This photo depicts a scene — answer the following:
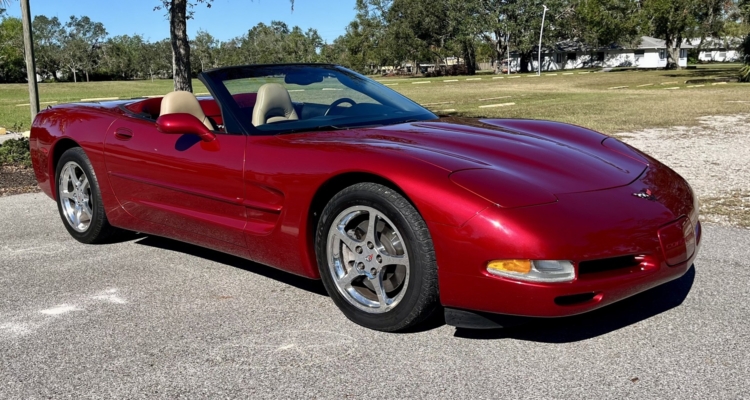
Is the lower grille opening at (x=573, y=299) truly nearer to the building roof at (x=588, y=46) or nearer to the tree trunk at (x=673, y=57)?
the tree trunk at (x=673, y=57)

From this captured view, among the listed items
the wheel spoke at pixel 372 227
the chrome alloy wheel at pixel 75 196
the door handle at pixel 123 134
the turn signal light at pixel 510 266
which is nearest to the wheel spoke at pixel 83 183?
the chrome alloy wheel at pixel 75 196

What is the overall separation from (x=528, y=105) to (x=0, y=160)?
13595 mm

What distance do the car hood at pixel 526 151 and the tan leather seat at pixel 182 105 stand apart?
1374 mm

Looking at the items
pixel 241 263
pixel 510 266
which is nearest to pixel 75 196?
pixel 241 263

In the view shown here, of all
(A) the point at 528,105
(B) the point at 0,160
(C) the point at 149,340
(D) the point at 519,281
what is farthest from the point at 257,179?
(A) the point at 528,105

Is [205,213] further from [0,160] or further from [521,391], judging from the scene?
[0,160]

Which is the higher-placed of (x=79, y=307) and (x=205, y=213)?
(x=205, y=213)

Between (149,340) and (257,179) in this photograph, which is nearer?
(149,340)

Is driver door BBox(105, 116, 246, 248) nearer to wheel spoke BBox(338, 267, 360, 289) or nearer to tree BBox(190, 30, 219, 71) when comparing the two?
wheel spoke BBox(338, 267, 360, 289)

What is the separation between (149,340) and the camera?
10.6 ft

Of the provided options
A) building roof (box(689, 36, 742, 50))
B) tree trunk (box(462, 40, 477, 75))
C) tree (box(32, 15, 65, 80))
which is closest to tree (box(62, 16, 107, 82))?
tree (box(32, 15, 65, 80))

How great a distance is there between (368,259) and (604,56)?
91.7 metres

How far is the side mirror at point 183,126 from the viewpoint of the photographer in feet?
12.4

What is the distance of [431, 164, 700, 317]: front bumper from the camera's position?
2.74 metres
